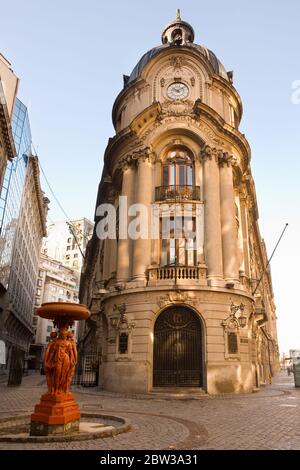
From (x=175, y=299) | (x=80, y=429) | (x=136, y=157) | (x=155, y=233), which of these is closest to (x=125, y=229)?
(x=155, y=233)

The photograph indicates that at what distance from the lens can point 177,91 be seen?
26.5 m

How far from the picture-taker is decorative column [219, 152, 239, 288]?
22.5m

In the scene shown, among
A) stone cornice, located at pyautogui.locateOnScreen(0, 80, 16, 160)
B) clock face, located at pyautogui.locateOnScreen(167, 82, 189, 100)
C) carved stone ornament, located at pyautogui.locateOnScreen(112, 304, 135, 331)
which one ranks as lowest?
carved stone ornament, located at pyautogui.locateOnScreen(112, 304, 135, 331)

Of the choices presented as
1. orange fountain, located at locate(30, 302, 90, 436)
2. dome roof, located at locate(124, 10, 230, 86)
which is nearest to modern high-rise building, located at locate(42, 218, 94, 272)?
dome roof, located at locate(124, 10, 230, 86)

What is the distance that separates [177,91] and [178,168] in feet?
19.2

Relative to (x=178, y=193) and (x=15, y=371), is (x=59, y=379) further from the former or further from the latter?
(x=15, y=371)

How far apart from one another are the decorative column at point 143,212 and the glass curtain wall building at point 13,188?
18.8m

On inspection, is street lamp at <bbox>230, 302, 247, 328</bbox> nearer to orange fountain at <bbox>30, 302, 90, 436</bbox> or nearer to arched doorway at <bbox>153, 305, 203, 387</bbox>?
arched doorway at <bbox>153, 305, 203, 387</bbox>

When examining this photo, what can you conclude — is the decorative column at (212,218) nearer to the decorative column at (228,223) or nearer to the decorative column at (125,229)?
the decorative column at (228,223)

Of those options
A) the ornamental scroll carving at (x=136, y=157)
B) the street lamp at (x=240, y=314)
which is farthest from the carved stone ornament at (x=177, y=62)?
the street lamp at (x=240, y=314)

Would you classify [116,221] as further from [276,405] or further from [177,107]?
[276,405]

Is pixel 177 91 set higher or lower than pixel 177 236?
higher

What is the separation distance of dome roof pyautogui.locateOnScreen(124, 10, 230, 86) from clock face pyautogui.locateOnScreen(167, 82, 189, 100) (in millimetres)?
2606

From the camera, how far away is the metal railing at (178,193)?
23.8m
